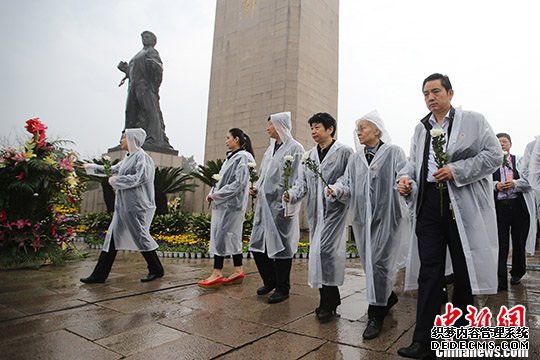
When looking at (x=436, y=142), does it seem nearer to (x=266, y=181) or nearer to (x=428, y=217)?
(x=428, y=217)

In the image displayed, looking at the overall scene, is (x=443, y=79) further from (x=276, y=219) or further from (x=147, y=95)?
(x=147, y=95)

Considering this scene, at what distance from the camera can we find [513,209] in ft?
14.4

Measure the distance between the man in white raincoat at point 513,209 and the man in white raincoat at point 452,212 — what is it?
2317 mm

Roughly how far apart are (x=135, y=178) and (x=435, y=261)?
358cm

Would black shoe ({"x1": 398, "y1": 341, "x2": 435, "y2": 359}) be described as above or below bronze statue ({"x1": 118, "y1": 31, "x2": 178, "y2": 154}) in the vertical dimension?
below

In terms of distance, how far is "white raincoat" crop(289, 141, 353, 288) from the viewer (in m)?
2.97

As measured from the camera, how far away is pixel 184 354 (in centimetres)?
217

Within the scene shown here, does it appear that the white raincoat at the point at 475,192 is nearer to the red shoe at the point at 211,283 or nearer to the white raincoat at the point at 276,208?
the white raincoat at the point at 276,208

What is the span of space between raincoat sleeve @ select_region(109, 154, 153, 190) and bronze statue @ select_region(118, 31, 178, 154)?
8.62m

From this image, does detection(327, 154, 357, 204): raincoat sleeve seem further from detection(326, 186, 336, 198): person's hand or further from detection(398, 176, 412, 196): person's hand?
detection(398, 176, 412, 196): person's hand

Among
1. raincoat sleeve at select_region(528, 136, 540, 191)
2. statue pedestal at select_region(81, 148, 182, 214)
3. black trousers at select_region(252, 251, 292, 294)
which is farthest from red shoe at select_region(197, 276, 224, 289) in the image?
statue pedestal at select_region(81, 148, 182, 214)

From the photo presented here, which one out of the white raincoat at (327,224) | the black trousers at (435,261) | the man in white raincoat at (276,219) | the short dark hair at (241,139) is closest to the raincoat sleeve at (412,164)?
the black trousers at (435,261)

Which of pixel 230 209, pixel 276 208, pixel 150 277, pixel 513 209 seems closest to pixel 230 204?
pixel 230 209

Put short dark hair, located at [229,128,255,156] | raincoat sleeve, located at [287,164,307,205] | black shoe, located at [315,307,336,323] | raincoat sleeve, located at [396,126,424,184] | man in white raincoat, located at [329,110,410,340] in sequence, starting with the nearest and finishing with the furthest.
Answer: raincoat sleeve, located at [396,126,424,184] < man in white raincoat, located at [329,110,410,340] < black shoe, located at [315,307,336,323] < raincoat sleeve, located at [287,164,307,205] < short dark hair, located at [229,128,255,156]
